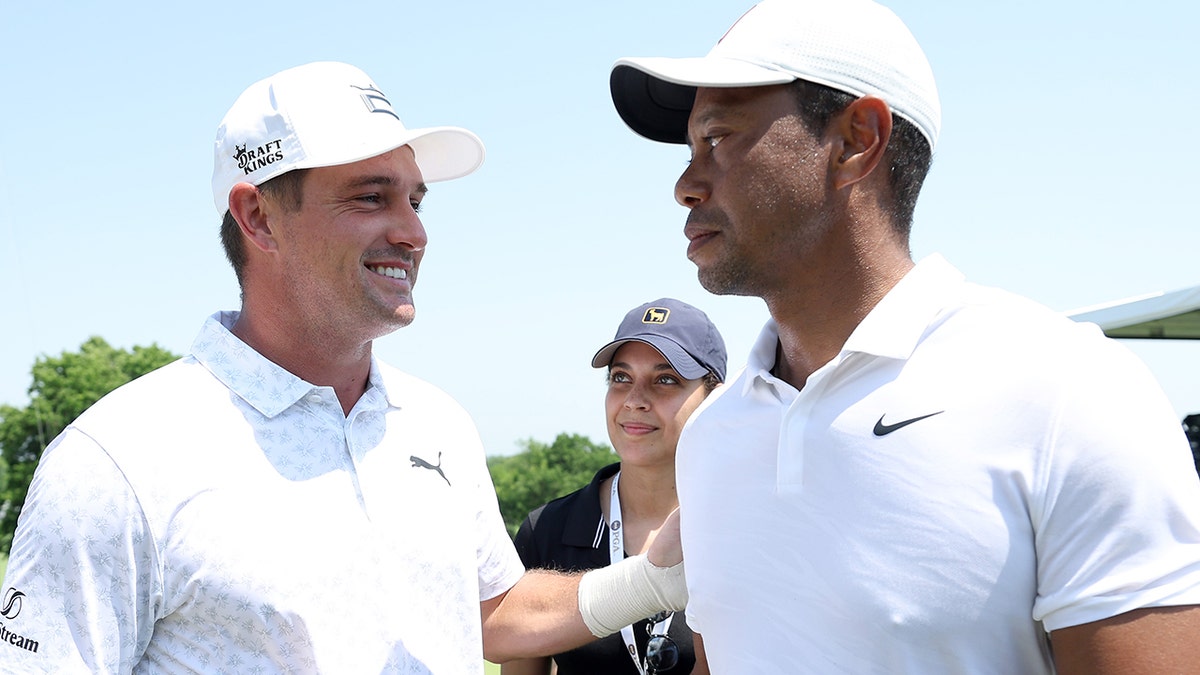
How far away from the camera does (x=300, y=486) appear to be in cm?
253

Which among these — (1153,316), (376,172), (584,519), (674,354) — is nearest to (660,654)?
(584,519)

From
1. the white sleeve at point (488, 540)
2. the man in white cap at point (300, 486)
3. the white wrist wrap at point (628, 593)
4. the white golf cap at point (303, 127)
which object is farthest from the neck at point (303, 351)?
the white wrist wrap at point (628, 593)

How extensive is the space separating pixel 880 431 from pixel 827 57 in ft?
2.40

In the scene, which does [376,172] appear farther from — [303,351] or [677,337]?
[677,337]

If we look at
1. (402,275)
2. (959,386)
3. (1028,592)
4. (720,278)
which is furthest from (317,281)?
(1028,592)

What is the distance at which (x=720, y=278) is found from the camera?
228 cm

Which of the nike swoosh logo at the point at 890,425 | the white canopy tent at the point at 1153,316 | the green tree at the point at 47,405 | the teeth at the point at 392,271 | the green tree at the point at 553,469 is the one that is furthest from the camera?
the green tree at the point at 47,405

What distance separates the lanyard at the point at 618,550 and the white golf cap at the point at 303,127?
170 cm

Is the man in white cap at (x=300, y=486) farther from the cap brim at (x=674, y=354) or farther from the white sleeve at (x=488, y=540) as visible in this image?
the cap brim at (x=674, y=354)

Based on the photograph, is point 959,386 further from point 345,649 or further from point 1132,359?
point 345,649

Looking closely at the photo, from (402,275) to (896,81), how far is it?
1.36m

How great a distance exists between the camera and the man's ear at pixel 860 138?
84.3 inches

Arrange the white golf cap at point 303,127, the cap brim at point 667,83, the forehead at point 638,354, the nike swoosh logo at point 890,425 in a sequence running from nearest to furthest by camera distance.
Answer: the nike swoosh logo at point 890,425, the cap brim at point 667,83, the white golf cap at point 303,127, the forehead at point 638,354

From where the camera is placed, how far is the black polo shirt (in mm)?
3842
